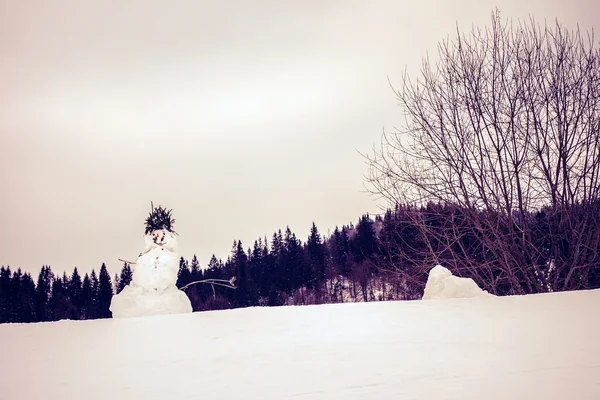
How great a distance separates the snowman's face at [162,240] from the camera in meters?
5.39

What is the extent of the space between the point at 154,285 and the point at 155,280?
0.06 meters

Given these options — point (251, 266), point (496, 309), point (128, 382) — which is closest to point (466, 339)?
point (496, 309)

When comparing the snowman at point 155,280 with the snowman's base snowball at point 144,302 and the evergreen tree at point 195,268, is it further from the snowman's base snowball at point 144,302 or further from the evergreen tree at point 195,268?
the evergreen tree at point 195,268

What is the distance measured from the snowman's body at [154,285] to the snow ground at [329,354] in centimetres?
292

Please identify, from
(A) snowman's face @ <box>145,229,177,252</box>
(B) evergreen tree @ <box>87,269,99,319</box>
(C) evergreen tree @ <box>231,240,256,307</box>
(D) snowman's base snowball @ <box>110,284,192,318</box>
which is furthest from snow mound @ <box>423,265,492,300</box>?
(B) evergreen tree @ <box>87,269,99,319</box>

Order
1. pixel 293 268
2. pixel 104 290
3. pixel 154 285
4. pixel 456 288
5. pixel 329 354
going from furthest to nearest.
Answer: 1. pixel 104 290
2. pixel 293 268
3. pixel 154 285
4. pixel 456 288
5. pixel 329 354

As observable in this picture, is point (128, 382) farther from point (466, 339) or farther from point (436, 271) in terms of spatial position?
point (436, 271)

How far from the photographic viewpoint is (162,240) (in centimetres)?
542

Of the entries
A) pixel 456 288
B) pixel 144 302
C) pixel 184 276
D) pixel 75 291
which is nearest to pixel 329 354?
pixel 456 288

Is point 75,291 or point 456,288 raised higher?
point 75,291

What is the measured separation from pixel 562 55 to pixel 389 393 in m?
6.27

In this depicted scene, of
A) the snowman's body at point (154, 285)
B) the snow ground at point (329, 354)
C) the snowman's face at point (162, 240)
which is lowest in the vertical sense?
the snow ground at point (329, 354)

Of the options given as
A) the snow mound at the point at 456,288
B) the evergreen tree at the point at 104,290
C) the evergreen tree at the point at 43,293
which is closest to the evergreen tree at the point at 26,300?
the evergreen tree at the point at 43,293

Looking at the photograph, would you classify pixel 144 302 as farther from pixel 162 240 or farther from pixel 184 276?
pixel 184 276
